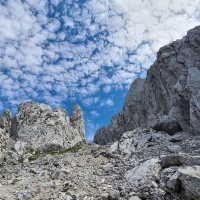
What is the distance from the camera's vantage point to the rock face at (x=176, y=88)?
30.4 meters

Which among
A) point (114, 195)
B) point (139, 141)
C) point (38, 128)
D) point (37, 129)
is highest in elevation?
point (38, 128)

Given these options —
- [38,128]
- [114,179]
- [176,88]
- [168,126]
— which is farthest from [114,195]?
[38,128]

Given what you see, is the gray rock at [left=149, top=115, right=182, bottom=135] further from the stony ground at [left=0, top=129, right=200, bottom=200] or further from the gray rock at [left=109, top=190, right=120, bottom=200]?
the gray rock at [left=109, top=190, right=120, bottom=200]

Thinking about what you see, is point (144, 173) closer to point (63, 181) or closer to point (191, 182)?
point (191, 182)

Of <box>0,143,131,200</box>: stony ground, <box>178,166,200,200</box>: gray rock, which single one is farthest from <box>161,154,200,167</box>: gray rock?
<box>0,143,131,200</box>: stony ground

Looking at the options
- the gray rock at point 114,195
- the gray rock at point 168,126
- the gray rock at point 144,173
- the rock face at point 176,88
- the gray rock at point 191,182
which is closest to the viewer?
the gray rock at point 191,182

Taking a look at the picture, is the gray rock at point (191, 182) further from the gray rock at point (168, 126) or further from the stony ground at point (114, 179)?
the gray rock at point (168, 126)

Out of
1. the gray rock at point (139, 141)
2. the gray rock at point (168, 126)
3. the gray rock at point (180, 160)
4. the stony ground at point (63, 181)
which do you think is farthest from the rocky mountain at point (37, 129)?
the gray rock at point (180, 160)

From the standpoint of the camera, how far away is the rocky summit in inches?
511

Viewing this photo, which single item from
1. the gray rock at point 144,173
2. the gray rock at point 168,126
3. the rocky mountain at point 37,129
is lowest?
the gray rock at point 144,173

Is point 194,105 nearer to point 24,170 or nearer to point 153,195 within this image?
point 153,195

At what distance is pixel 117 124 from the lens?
304ft

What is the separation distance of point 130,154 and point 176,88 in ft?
57.6

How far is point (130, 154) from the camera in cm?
2272
